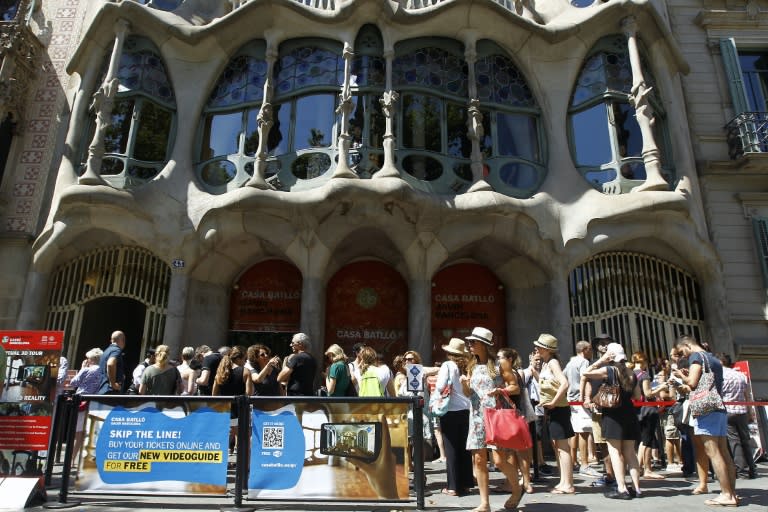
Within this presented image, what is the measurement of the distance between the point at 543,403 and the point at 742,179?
10.6m

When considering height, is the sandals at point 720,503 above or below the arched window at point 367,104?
below

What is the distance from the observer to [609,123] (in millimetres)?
12367

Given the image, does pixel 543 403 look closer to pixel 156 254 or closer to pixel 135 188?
pixel 156 254

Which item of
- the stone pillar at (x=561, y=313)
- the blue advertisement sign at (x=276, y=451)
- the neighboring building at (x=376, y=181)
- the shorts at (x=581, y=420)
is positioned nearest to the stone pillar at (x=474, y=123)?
the neighboring building at (x=376, y=181)

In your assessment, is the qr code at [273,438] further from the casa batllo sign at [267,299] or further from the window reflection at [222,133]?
the window reflection at [222,133]

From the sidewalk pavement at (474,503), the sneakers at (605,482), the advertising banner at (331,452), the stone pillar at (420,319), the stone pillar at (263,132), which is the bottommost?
the sidewalk pavement at (474,503)

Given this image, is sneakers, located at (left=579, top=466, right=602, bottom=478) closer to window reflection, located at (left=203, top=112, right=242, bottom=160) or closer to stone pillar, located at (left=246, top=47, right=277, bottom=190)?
stone pillar, located at (left=246, top=47, right=277, bottom=190)

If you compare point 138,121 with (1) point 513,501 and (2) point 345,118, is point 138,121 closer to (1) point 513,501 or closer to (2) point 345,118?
(2) point 345,118

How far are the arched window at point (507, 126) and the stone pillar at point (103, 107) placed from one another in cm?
810

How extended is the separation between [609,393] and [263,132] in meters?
8.74

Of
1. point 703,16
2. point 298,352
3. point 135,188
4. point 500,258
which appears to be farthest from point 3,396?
point 703,16

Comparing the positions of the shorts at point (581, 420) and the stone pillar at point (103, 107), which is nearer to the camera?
the shorts at point (581, 420)

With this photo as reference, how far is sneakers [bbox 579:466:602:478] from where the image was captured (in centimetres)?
685

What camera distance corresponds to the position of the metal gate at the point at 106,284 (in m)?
12.4
